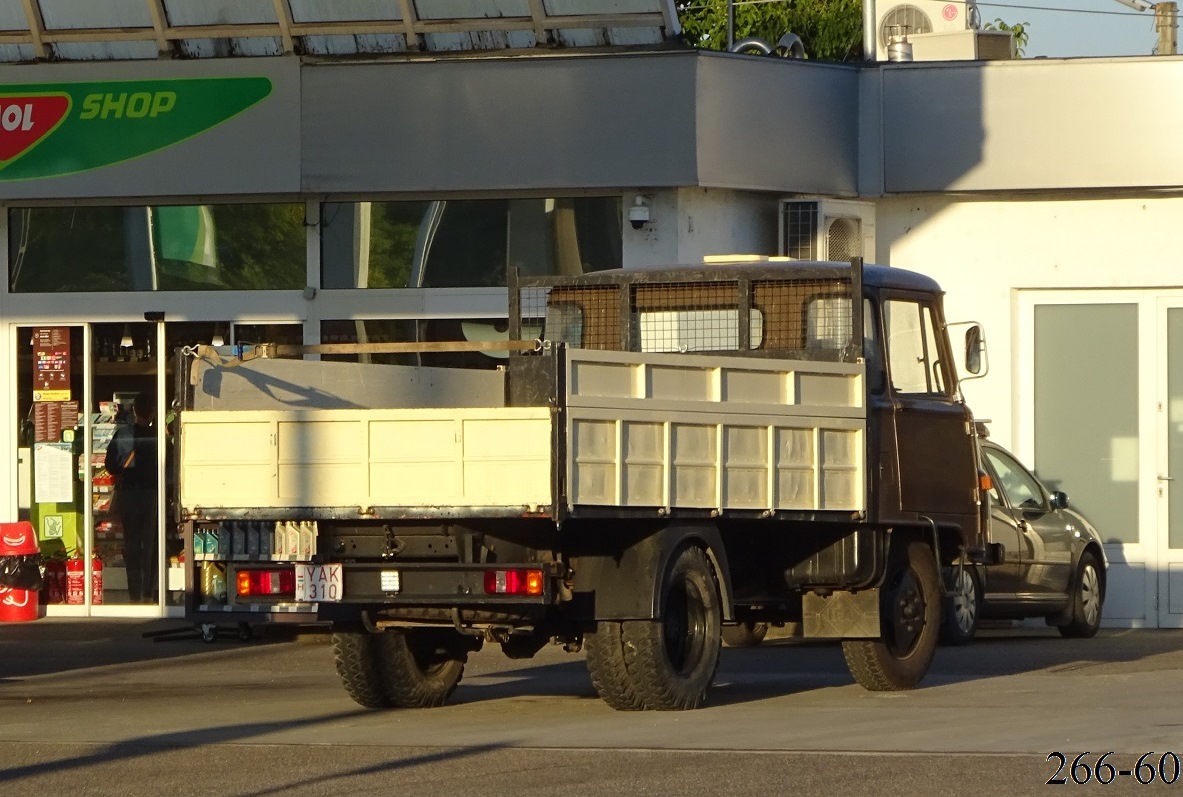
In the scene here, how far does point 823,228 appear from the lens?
1819 centimetres

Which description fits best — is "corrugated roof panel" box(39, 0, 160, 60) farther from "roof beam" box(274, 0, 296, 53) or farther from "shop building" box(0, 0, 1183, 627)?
"roof beam" box(274, 0, 296, 53)

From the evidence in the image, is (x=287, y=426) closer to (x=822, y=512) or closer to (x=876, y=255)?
(x=822, y=512)

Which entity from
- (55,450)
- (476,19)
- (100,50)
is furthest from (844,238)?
(55,450)

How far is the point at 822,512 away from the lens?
36.6 ft

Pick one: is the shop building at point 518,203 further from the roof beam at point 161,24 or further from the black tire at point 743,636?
the black tire at point 743,636

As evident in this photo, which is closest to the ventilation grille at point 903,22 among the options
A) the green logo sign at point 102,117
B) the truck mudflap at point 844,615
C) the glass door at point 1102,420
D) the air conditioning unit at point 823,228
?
the air conditioning unit at point 823,228

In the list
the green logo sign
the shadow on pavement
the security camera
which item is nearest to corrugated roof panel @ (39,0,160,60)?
the green logo sign

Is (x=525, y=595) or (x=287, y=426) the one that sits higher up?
(x=287, y=426)

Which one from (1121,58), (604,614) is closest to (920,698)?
(604,614)

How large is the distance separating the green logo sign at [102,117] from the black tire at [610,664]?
8849 millimetres

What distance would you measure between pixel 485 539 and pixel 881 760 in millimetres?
2427

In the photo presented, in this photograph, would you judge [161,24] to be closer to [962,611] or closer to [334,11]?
[334,11]

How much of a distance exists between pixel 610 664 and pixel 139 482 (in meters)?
9.25

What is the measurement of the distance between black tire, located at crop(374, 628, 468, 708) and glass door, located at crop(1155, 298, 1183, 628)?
29.7 feet
